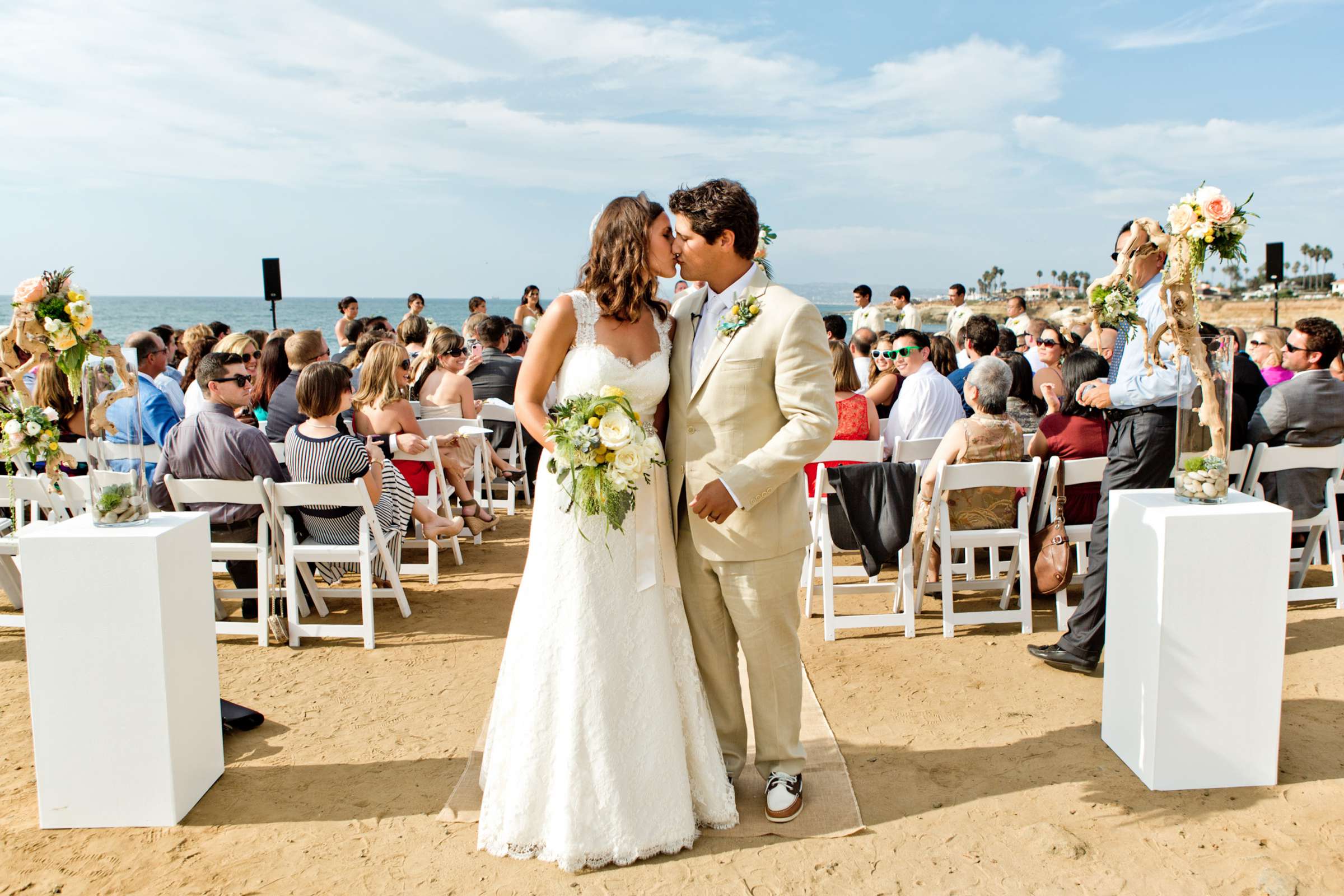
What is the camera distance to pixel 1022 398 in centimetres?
679

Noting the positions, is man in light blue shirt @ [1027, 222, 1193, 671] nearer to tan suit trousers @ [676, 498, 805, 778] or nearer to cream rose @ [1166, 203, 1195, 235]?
cream rose @ [1166, 203, 1195, 235]

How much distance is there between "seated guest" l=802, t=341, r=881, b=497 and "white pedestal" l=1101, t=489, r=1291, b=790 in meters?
2.56

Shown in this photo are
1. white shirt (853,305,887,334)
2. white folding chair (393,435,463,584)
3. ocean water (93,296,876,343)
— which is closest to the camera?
white folding chair (393,435,463,584)

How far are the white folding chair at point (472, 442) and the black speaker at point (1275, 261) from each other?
13.8m

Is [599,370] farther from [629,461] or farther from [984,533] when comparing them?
[984,533]

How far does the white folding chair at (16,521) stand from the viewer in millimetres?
5422

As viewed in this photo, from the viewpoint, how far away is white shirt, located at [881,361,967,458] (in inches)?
248

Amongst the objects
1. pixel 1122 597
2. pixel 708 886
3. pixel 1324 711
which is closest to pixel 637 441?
pixel 708 886

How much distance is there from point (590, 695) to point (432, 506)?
4.10m

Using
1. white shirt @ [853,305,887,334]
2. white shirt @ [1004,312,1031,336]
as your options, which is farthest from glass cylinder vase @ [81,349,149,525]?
white shirt @ [853,305,887,334]

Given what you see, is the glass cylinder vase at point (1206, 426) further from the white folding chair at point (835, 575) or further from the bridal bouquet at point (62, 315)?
the bridal bouquet at point (62, 315)

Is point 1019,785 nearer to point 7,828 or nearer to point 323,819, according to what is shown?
point 323,819

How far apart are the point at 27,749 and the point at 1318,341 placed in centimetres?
717

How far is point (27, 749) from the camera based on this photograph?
4059 millimetres
